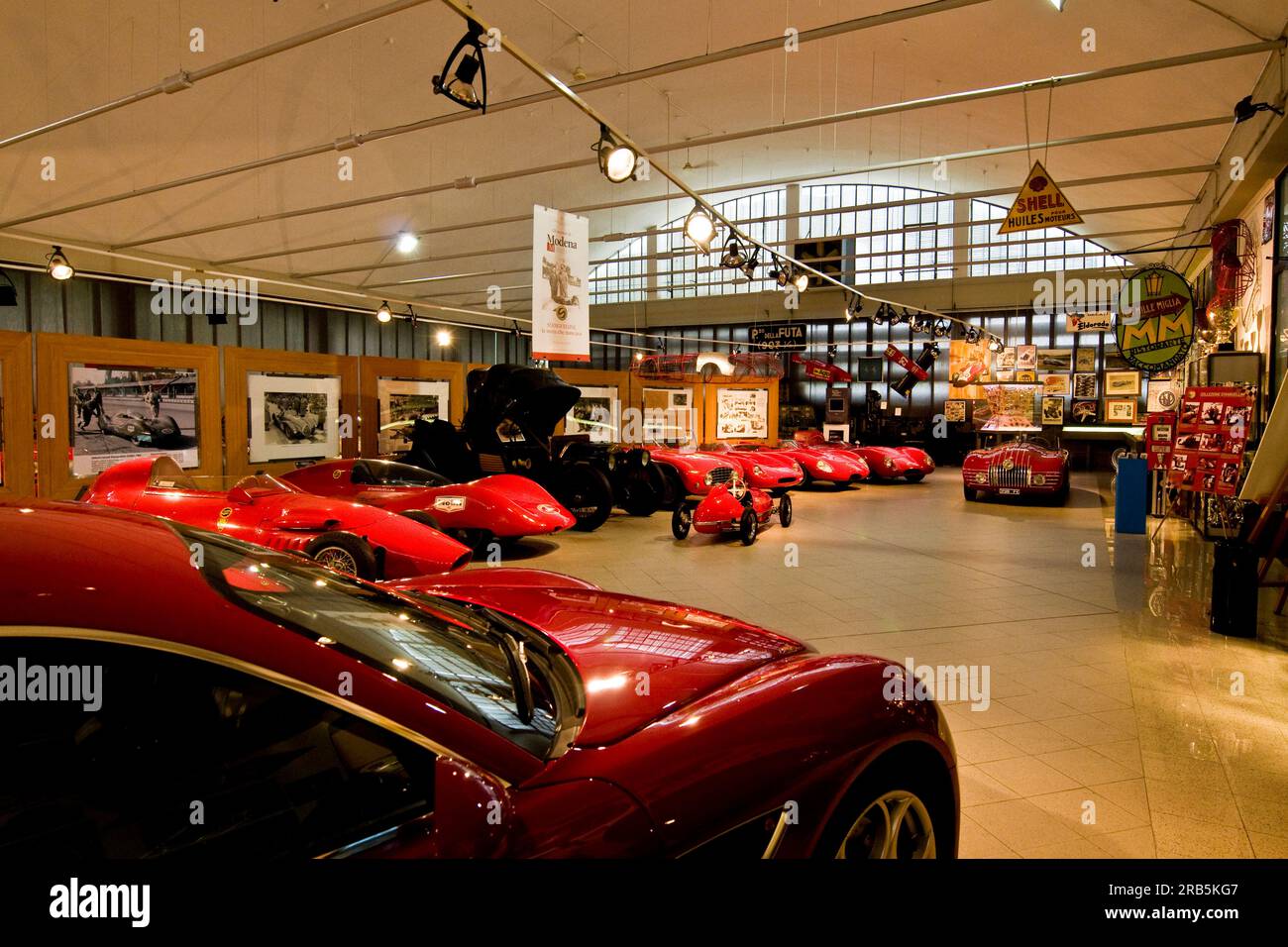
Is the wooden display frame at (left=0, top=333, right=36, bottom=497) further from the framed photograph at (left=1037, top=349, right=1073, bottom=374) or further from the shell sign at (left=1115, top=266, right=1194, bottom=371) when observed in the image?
the framed photograph at (left=1037, top=349, right=1073, bottom=374)

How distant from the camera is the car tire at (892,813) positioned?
159 centimetres

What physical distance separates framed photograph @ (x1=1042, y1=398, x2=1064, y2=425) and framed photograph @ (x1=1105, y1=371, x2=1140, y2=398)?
126 centimetres

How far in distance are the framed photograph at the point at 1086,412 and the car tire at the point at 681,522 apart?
1877cm

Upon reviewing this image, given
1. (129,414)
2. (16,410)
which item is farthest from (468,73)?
(129,414)

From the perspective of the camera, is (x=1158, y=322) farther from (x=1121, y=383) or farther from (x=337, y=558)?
(x=1121, y=383)

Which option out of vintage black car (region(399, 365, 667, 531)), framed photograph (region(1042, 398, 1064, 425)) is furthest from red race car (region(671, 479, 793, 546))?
framed photograph (region(1042, 398, 1064, 425))

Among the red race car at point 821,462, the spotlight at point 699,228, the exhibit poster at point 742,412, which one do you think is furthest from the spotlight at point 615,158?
the exhibit poster at point 742,412

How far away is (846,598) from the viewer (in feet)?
19.1

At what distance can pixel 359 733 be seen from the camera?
1.18 metres
